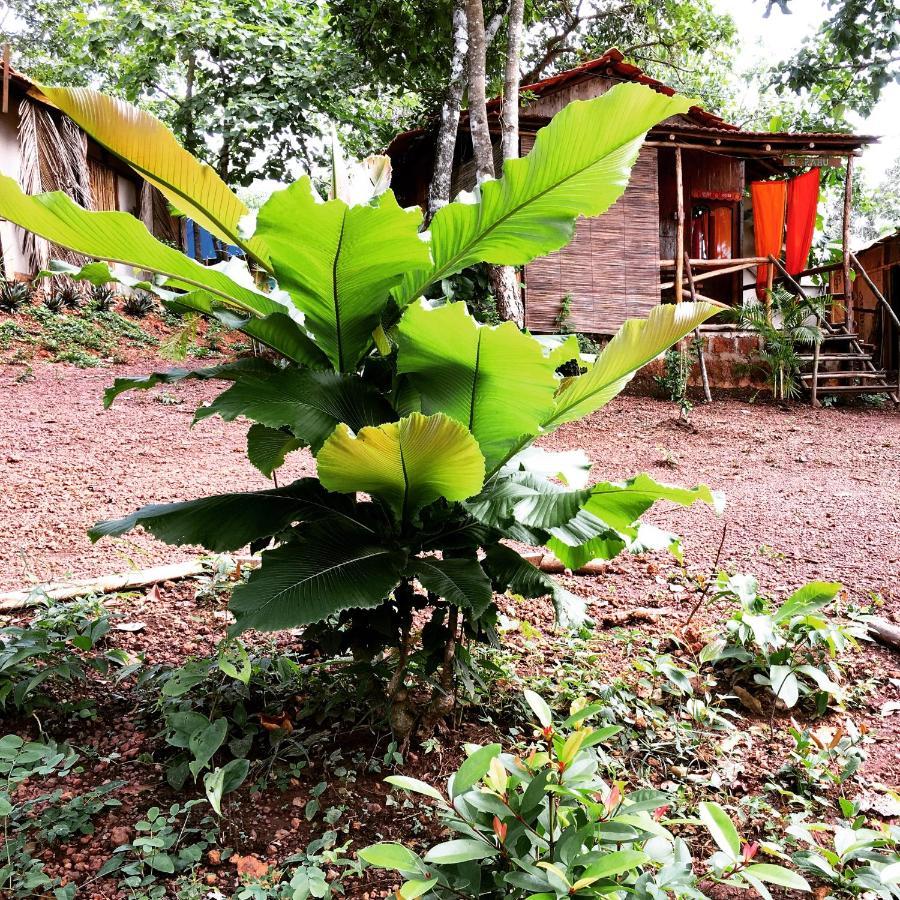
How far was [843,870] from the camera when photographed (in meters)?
1.48

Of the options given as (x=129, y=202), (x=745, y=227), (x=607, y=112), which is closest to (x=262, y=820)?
(x=607, y=112)

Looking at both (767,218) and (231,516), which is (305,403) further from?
(767,218)

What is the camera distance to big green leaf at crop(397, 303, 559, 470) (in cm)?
153

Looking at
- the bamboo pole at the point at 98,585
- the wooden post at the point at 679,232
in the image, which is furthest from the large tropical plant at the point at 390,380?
the wooden post at the point at 679,232

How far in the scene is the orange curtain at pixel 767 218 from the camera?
35.4ft

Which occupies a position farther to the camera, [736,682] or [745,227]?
[745,227]

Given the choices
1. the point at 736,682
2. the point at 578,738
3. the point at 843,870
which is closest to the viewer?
the point at 578,738

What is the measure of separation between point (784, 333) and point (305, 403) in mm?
8943

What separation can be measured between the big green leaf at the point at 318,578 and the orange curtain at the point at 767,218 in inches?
419

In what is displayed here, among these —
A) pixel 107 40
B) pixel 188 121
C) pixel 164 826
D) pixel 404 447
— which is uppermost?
pixel 107 40

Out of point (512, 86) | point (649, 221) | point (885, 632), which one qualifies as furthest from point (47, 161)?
point (885, 632)

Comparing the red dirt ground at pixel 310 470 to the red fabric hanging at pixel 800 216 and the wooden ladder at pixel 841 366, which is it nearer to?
the wooden ladder at pixel 841 366

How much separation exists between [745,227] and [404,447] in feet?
46.9

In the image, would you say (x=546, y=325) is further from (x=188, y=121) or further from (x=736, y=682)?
(x=736, y=682)
